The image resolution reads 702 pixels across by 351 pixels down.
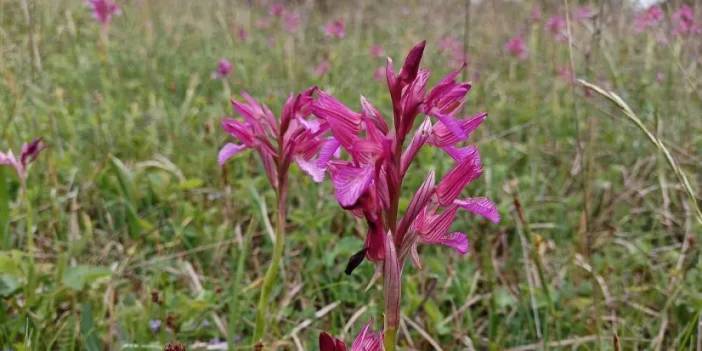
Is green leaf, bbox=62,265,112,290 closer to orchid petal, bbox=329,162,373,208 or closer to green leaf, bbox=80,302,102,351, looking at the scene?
green leaf, bbox=80,302,102,351

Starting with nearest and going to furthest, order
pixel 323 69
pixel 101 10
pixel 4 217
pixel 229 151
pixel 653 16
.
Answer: pixel 229 151 → pixel 4 217 → pixel 653 16 → pixel 101 10 → pixel 323 69

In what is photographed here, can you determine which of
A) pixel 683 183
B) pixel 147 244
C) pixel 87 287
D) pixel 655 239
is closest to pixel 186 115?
pixel 147 244

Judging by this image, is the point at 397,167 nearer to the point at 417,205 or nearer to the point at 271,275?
the point at 417,205

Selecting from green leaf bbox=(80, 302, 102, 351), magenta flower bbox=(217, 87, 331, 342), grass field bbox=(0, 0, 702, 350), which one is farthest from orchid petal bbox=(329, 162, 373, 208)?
green leaf bbox=(80, 302, 102, 351)

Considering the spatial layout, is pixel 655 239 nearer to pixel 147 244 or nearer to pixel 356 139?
pixel 147 244

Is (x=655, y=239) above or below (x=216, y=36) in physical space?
below

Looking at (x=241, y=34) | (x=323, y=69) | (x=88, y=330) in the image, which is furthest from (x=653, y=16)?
(x=241, y=34)

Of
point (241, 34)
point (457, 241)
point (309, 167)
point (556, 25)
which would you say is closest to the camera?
point (457, 241)
